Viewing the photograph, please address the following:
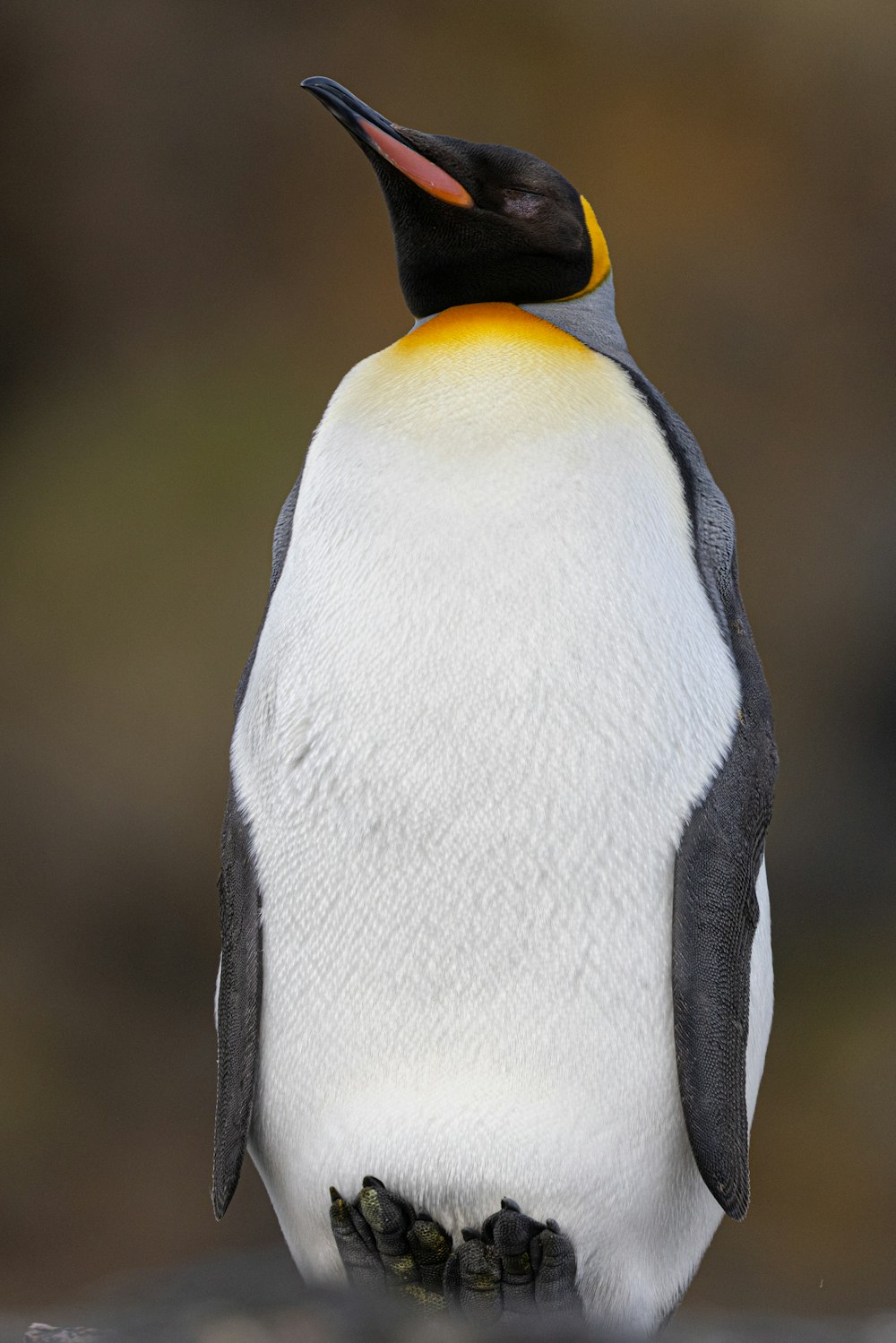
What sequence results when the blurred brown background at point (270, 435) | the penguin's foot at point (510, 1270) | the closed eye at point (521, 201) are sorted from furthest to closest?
the blurred brown background at point (270, 435)
the closed eye at point (521, 201)
the penguin's foot at point (510, 1270)

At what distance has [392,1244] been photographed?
93 cm

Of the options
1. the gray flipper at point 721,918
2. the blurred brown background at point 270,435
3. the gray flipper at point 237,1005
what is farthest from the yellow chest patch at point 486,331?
the blurred brown background at point 270,435

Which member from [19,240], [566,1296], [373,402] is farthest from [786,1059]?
[19,240]

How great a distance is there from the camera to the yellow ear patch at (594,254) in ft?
3.95

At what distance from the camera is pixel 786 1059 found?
2479 millimetres

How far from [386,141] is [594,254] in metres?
0.24

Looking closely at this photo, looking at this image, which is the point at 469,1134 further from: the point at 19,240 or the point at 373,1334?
the point at 19,240

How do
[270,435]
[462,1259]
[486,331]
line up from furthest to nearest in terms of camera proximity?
[270,435], [486,331], [462,1259]

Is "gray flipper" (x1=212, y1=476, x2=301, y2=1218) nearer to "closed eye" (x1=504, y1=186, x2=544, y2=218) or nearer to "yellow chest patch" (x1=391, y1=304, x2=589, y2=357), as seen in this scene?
"yellow chest patch" (x1=391, y1=304, x2=589, y2=357)

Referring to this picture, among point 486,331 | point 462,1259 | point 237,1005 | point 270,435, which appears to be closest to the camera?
point 462,1259

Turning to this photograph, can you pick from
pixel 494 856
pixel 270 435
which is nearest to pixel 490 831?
pixel 494 856

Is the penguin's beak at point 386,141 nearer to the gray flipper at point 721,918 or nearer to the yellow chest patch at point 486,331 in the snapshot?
the yellow chest patch at point 486,331

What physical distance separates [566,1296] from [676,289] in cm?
211

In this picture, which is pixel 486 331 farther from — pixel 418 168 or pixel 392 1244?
Answer: pixel 392 1244
